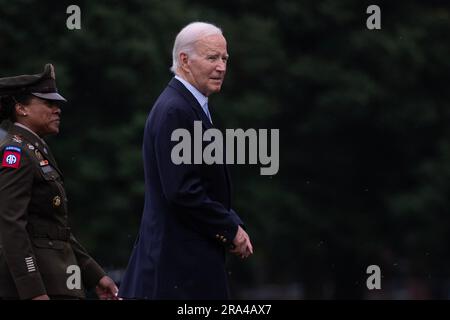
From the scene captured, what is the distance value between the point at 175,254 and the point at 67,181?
15.9 m

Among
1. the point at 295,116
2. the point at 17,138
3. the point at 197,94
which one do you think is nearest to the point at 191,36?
the point at 197,94

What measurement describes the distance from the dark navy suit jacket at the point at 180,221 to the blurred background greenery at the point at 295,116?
15657mm

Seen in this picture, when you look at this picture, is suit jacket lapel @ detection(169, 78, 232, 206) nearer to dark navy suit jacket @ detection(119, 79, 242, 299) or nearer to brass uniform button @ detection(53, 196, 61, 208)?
dark navy suit jacket @ detection(119, 79, 242, 299)

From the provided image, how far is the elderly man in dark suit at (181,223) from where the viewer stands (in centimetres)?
600

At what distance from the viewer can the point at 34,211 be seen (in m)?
6.43

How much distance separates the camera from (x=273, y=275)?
31.4 m

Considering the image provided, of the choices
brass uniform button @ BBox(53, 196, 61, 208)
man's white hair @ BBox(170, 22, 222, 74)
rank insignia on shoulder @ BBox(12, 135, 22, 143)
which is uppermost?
man's white hair @ BBox(170, 22, 222, 74)

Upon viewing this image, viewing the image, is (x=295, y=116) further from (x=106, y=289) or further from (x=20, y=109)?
(x=20, y=109)

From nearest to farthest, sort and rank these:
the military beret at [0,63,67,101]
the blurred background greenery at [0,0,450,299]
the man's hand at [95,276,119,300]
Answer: the military beret at [0,63,67,101] → the man's hand at [95,276,119,300] → the blurred background greenery at [0,0,450,299]

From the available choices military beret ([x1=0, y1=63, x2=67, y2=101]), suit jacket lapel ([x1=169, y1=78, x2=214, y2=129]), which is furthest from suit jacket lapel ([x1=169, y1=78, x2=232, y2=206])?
military beret ([x1=0, y1=63, x2=67, y2=101])

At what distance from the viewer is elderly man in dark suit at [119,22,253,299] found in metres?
6.00

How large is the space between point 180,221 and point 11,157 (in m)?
0.90

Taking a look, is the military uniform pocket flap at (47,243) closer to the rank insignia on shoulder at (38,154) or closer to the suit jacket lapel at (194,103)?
the rank insignia on shoulder at (38,154)

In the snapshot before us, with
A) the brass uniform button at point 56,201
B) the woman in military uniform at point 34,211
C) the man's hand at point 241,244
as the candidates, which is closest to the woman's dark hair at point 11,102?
the woman in military uniform at point 34,211
